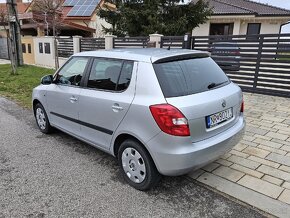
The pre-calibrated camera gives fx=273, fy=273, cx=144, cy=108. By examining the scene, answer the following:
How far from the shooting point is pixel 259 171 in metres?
3.56

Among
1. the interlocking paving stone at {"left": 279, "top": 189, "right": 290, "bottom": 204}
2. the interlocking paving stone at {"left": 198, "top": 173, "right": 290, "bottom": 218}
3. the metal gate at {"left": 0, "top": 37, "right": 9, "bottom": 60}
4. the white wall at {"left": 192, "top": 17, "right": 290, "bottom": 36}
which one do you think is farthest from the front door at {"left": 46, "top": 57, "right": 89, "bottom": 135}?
the white wall at {"left": 192, "top": 17, "right": 290, "bottom": 36}

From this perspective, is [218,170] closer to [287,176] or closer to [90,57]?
[287,176]

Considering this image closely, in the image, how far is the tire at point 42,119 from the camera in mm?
4938

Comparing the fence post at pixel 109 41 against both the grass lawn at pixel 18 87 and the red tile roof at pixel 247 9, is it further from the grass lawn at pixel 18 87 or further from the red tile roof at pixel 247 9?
the red tile roof at pixel 247 9

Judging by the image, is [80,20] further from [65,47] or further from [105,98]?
[105,98]

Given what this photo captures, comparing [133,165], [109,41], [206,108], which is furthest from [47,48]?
[206,108]

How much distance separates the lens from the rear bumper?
275cm

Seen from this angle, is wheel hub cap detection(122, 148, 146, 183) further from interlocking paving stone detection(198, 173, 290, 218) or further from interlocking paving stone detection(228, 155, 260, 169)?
interlocking paving stone detection(228, 155, 260, 169)

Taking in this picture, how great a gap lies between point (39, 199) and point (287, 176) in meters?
2.99

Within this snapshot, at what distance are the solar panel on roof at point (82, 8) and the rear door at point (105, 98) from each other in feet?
74.4

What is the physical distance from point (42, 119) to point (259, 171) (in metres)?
3.77

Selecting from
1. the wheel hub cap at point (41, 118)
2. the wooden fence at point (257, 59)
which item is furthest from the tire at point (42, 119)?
the wooden fence at point (257, 59)

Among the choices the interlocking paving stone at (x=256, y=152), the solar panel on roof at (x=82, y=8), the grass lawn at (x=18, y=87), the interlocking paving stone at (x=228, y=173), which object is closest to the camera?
the interlocking paving stone at (x=228, y=173)

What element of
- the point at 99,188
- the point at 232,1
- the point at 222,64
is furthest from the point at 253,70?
the point at 232,1
